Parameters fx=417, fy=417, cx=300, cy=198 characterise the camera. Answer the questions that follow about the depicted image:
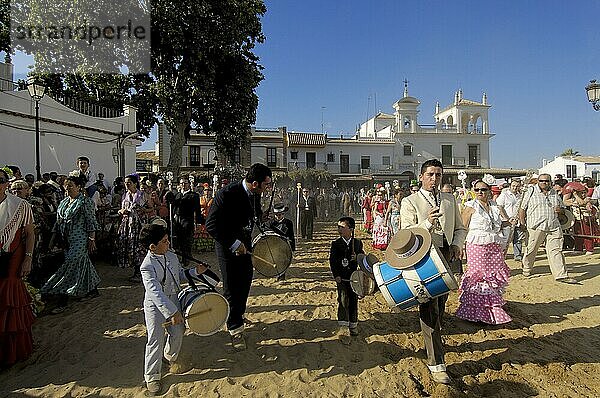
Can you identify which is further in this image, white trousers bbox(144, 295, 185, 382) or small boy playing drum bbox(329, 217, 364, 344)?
small boy playing drum bbox(329, 217, 364, 344)

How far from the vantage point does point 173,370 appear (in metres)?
3.95

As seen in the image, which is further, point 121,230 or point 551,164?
point 551,164

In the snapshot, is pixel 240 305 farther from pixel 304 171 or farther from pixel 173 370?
pixel 304 171

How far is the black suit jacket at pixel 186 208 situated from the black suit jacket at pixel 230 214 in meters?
4.45

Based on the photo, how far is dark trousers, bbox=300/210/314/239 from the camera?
555 inches

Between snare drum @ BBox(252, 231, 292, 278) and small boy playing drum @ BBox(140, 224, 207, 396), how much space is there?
0.74 m

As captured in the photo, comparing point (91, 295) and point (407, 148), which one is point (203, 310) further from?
point (407, 148)

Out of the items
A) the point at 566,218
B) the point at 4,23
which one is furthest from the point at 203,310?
the point at 4,23

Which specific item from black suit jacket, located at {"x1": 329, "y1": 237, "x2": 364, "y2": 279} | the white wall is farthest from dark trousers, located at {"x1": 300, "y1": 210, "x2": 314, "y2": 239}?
black suit jacket, located at {"x1": 329, "y1": 237, "x2": 364, "y2": 279}

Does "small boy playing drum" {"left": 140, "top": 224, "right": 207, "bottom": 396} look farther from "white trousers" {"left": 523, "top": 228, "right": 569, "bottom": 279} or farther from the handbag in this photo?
"white trousers" {"left": 523, "top": 228, "right": 569, "bottom": 279}

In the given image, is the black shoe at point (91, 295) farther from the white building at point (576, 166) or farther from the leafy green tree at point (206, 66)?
the white building at point (576, 166)

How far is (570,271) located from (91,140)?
16309 mm

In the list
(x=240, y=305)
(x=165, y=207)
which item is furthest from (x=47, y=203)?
(x=240, y=305)

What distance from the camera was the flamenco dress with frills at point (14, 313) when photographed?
405cm
